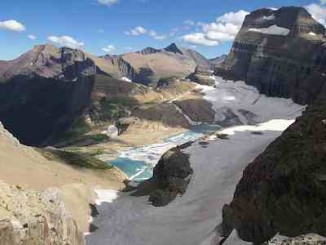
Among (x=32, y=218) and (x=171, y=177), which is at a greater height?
(x=32, y=218)

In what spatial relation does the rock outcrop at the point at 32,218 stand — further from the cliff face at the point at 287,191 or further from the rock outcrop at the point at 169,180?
the rock outcrop at the point at 169,180

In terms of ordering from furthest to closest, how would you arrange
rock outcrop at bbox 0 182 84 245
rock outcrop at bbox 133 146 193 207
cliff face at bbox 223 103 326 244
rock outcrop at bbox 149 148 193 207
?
rock outcrop at bbox 133 146 193 207
rock outcrop at bbox 149 148 193 207
cliff face at bbox 223 103 326 244
rock outcrop at bbox 0 182 84 245

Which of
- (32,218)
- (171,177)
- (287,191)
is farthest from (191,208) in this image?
(32,218)

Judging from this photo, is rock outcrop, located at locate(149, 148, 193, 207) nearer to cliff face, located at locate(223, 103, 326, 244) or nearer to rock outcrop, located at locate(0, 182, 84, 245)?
cliff face, located at locate(223, 103, 326, 244)

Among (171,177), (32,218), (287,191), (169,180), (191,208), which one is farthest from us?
(171,177)

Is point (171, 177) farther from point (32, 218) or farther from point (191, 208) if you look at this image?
point (32, 218)

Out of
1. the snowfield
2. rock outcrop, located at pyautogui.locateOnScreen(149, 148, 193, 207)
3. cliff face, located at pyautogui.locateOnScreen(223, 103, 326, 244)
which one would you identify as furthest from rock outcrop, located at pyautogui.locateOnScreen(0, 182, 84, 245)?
rock outcrop, located at pyautogui.locateOnScreen(149, 148, 193, 207)
